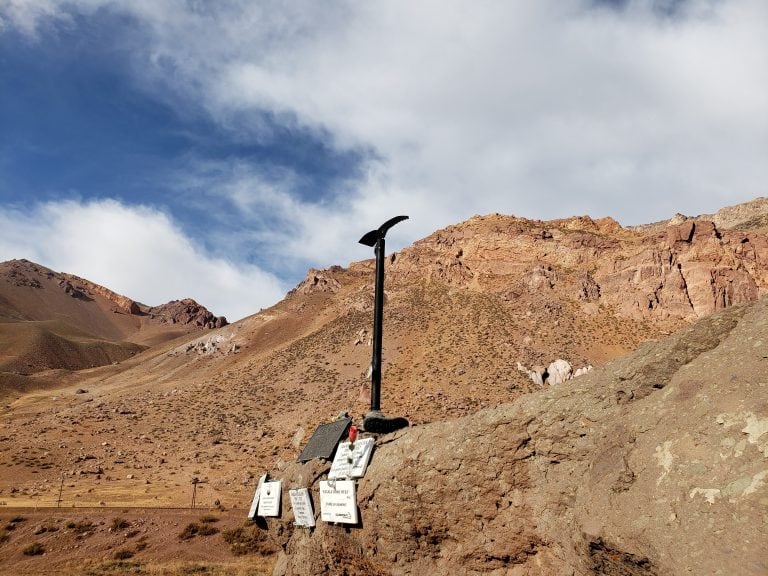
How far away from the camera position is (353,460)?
757 cm

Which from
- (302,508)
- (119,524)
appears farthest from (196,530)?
(302,508)

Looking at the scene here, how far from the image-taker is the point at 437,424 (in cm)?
718

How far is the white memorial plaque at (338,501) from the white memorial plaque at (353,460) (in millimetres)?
126

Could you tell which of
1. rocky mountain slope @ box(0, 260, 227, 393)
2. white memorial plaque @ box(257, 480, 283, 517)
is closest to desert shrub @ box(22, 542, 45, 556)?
white memorial plaque @ box(257, 480, 283, 517)

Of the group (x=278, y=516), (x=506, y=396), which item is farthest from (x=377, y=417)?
(x=506, y=396)

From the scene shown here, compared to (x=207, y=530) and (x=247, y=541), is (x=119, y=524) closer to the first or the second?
(x=207, y=530)

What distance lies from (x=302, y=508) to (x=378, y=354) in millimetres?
3202

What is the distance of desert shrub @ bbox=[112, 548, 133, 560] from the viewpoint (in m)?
12.9

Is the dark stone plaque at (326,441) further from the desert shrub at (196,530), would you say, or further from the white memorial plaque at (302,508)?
the desert shrub at (196,530)

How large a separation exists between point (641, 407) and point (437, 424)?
2923mm

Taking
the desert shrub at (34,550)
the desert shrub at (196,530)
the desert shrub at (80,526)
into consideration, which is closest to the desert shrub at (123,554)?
the desert shrub at (196,530)

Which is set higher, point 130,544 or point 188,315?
point 188,315

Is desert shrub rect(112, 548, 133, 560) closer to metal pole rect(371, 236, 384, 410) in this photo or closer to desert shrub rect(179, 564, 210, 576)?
desert shrub rect(179, 564, 210, 576)

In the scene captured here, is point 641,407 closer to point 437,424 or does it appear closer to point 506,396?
point 437,424
